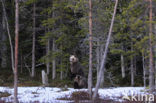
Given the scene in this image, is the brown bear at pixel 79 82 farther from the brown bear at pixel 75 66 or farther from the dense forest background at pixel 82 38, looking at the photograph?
the dense forest background at pixel 82 38

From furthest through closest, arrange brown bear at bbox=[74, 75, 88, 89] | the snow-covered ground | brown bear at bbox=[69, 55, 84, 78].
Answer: brown bear at bbox=[74, 75, 88, 89]
brown bear at bbox=[69, 55, 84, 78]
the snow-covered ground

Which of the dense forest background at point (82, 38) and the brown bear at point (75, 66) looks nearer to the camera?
the brown bear at point (75, 66)

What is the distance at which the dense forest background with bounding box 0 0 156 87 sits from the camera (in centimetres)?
1678

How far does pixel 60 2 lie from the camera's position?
80.5 feet

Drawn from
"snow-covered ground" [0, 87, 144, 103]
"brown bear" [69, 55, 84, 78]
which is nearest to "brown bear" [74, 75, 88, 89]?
"brown bear" [69, 55, 84, 78]

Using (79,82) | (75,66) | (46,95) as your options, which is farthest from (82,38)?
(46,95)

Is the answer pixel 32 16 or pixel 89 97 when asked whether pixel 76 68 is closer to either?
pixel 89 97

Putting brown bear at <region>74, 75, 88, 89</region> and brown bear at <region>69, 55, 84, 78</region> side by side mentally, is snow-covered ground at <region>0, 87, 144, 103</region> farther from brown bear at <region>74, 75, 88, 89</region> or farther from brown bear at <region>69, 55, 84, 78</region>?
brown bear at <region>74, 75, 88, 89</region>

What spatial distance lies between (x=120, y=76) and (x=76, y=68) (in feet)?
38.2

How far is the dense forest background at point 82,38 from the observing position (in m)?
16.8

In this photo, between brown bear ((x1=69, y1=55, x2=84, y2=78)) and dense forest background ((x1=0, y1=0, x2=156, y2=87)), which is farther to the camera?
dense forest background ((x1=0, y1=0, x2=156, y2=87))

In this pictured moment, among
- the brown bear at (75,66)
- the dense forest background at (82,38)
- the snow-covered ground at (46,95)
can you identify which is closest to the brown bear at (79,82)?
the brown bear at (75,66)

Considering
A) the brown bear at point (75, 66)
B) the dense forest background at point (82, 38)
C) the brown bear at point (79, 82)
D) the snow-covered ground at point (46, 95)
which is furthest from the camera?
the brown bear at point (79, 82)

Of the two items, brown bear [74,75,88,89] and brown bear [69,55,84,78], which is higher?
brown bear [69,55,84,78]
